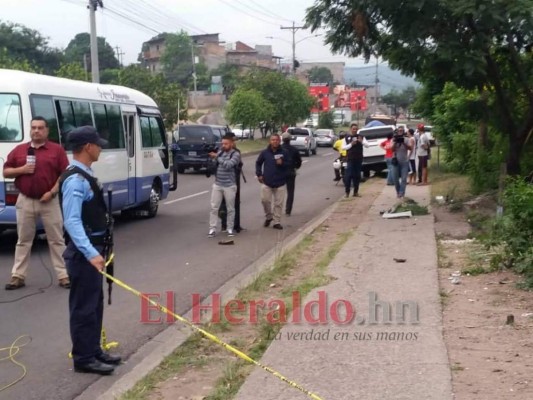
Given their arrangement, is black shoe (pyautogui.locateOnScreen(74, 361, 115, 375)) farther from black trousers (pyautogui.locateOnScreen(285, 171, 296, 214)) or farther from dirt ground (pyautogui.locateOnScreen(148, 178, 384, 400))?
black trousers (pyautogui.locateOnScreen(285, 171, 296, 214))

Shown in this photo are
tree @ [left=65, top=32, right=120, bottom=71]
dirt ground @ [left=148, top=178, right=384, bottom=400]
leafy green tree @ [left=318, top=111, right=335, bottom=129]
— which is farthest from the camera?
tree @ [left=65, top=32, right=120, bottom=71]

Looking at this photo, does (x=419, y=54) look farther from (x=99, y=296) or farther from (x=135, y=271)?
(x=99, y=296)

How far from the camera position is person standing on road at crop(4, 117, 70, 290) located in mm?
9406

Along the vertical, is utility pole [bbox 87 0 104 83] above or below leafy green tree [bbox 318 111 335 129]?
above

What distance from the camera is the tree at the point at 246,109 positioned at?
55.1 meters

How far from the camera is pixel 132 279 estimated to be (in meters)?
10.3

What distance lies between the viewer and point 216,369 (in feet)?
20.9

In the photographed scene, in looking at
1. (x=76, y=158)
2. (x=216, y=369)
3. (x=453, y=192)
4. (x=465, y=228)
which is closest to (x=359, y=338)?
(x=216, y=369)

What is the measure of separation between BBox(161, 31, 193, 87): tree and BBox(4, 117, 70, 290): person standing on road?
98.9 metres

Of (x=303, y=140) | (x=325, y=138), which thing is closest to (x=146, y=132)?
(x=303, y=140)

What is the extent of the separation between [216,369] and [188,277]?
4.19m

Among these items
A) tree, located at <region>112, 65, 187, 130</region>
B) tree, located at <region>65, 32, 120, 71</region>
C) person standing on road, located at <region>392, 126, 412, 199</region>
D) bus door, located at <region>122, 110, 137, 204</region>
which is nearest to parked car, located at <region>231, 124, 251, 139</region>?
tree, located at <region>112, 65, 187, 130</region>

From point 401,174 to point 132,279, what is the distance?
33.2ft

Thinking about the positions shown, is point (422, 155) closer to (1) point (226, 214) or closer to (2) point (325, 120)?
(1) point (226, 214)
